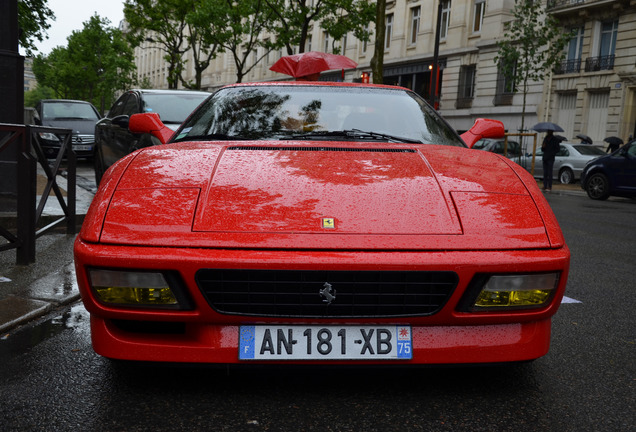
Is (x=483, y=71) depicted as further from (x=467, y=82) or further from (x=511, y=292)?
(x=511, y=292)

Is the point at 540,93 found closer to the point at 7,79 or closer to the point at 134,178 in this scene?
the point at 7,79

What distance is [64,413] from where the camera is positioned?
232cm

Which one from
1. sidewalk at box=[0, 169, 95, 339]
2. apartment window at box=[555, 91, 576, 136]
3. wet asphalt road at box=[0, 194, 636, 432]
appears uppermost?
apartment window at box=[555, 91, 576, 136]

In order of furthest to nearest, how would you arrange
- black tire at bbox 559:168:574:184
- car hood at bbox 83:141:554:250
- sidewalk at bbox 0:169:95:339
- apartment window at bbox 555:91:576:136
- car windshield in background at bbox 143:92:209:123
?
apartment window at bbox 555:91:576:136 → black tire at bbox 559:168:574:184 → car windshield in background at bbox 143:92:209:123 → sidewalk at bbox 0:169:95:339 → car hood at bbox 83:141:554:250

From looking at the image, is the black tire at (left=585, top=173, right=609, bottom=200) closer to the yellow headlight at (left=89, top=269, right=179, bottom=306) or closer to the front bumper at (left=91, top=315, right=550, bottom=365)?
the front bumper at (left=91, top=315, right=550, bottom=365)

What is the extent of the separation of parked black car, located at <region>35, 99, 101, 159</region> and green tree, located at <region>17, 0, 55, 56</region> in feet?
32.7

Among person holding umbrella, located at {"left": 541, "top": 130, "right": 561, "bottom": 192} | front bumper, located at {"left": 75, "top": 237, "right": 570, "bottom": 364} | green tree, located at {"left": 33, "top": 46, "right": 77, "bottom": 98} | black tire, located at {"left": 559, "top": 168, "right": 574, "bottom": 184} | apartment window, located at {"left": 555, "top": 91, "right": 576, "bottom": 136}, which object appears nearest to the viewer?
front bumper, located at {"left": 75, "top": 237, "right": 570, "bottom": 364}

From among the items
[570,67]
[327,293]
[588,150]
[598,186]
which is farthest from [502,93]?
[327,293]

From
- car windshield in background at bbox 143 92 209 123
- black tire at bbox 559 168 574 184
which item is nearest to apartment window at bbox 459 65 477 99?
black tire at bbox 559 168 574 184

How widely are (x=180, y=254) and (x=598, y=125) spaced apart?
29.5 metres

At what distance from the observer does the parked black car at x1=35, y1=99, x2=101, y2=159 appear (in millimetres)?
16156

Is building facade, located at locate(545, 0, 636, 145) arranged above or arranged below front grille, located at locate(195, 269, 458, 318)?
above

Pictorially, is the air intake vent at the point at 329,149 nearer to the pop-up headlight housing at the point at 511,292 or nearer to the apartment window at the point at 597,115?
the pop-up headlight housing at the point at 511,292

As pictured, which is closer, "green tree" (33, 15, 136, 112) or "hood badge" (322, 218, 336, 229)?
"hood badge" (322, 218, 336, 229)
